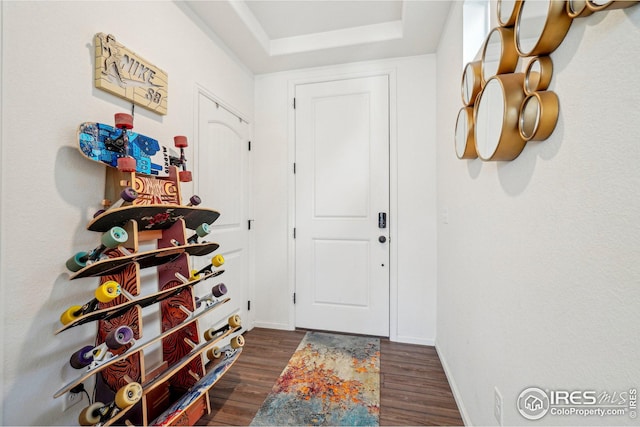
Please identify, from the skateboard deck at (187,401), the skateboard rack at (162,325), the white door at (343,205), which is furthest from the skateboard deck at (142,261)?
the white door at (343,205)

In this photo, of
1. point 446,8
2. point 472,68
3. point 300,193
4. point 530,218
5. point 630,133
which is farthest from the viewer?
point 300,193

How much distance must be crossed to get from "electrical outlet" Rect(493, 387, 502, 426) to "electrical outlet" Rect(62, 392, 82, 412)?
1786 mm

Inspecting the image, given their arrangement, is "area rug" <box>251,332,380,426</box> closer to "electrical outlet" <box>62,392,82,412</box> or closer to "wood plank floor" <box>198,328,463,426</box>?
Result: "wood plank floor" <box>198,328,463,426</box>

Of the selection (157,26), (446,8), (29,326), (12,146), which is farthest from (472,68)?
(29,326)

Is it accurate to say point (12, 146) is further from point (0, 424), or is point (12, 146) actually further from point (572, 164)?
point (572, 164)

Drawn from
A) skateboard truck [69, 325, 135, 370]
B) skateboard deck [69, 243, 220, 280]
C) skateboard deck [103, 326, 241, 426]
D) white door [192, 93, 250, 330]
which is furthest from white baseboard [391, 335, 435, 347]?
skateboard truck [69, 325, 135, 370]

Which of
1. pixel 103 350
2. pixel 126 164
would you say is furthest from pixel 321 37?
pixel 103 350

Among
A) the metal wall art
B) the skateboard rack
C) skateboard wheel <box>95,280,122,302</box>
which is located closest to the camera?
the metal wall art

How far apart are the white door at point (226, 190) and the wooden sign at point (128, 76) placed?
1.33ft

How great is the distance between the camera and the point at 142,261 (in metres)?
1.38

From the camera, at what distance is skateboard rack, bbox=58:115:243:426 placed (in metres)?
1.17

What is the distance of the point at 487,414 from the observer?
1209 millimetres

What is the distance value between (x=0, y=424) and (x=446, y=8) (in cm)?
306

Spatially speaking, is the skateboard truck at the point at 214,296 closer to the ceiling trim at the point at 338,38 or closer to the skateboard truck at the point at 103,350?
the skateboard truck at the point at 103,350
